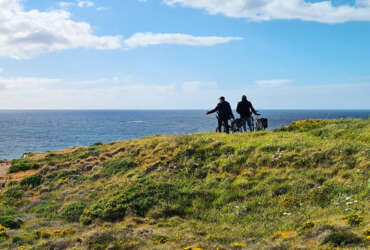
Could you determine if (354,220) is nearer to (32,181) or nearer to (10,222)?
(10,222)

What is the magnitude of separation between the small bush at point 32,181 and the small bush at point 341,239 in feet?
56.7

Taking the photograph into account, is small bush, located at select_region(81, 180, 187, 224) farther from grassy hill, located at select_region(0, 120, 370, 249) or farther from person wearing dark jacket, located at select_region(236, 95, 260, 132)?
person wearing dark jacket, located at select_region(236, 95, 260, 132)

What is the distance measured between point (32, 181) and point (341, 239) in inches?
713

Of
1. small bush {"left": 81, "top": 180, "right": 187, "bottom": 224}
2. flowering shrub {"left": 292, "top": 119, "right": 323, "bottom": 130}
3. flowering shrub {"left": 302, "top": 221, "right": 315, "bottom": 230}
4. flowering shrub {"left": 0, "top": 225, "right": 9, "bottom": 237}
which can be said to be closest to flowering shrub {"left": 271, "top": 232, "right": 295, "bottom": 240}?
flowering shrub {"left": 302, "top": 221, "right": 315, "bottom": 230}

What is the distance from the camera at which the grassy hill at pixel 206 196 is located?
994cm

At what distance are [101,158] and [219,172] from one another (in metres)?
9.86

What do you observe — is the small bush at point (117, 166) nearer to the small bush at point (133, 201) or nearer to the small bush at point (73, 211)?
the small bush at point (133, 201)

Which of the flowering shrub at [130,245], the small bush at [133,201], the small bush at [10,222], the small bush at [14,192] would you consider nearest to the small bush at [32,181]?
the small bush at [14,192]

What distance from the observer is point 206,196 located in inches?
546

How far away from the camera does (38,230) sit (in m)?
12.0

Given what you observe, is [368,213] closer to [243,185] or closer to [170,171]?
[243,185]

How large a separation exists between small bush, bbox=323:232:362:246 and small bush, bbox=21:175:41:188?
56.7 ft

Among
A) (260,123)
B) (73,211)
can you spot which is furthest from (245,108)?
(73,211)

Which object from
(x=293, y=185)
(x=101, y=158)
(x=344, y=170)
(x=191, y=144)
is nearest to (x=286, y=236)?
(x=293, y=185)
